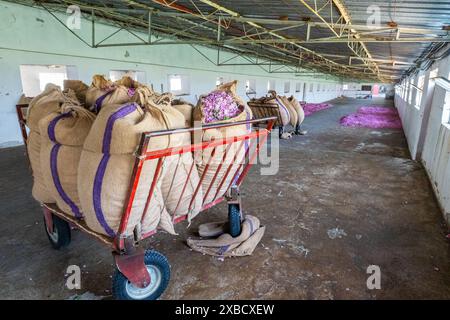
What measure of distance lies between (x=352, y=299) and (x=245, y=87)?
46.5 feet

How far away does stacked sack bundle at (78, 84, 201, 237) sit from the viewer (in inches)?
61.2

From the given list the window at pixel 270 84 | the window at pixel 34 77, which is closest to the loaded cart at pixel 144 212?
the window at pixel 34 77

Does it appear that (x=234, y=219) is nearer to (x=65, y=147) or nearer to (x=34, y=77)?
(x=65, y=147)

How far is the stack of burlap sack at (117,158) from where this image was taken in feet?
5.24

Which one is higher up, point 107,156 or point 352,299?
point 107,156

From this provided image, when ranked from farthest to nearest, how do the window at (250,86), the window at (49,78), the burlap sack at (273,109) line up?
1. the window at (250,86)
2. the window at (49,78)
3. the burlap sack at (273,109)

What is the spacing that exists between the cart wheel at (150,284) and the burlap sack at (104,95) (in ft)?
3.33

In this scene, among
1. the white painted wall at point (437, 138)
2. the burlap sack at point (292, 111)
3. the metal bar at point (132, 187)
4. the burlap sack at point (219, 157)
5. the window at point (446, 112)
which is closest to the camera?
the metal bar at point (132, 187)

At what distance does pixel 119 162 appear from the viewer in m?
1.59

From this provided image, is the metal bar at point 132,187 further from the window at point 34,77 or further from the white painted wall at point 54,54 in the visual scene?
the window at point 34,77
